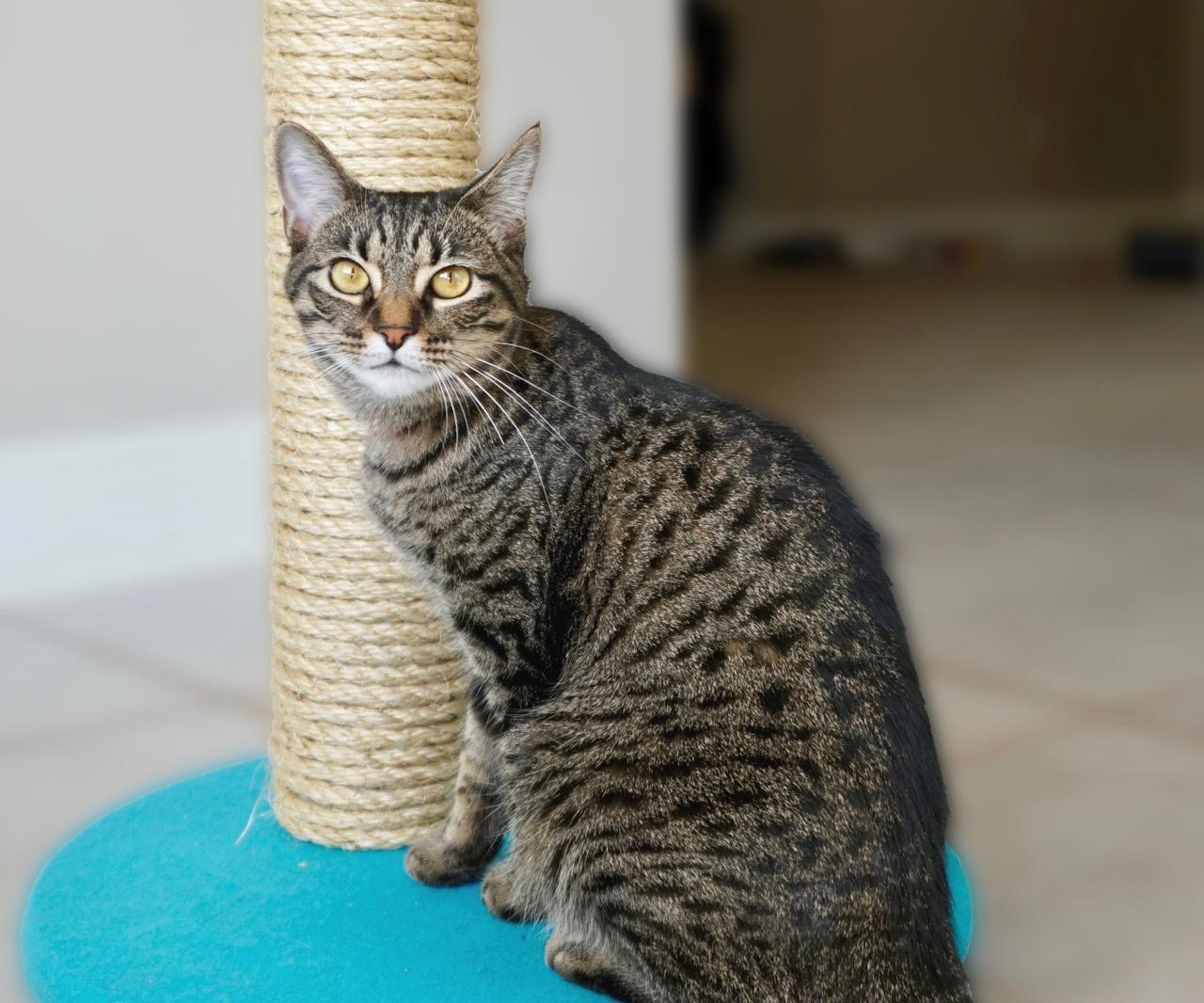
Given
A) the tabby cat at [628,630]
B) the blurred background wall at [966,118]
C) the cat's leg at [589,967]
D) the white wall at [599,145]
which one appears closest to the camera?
the tabby cat at [628,630]

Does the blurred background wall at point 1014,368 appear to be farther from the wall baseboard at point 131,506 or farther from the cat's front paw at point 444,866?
the wall baseboard at point 131,506

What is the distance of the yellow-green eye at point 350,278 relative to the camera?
1.31 meters

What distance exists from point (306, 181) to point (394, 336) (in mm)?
199

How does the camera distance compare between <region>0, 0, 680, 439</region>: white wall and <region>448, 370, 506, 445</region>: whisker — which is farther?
<region>0, 0, 680, 439</region>: white wall

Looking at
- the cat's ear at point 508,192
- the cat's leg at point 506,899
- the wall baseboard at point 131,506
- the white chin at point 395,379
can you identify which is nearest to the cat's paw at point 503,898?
the cat's leg at point 506,899

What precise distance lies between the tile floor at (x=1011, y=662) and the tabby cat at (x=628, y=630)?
446 mm

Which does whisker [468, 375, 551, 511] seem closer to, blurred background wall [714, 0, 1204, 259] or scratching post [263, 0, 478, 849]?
scratching post [263, 0, 478, 849]

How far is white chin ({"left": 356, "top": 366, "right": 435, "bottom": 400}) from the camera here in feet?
4.22

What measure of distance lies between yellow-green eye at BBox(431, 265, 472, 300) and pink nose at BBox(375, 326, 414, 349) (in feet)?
0.20

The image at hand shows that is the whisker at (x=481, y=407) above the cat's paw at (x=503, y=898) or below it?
above

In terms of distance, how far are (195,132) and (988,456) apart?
2.02m

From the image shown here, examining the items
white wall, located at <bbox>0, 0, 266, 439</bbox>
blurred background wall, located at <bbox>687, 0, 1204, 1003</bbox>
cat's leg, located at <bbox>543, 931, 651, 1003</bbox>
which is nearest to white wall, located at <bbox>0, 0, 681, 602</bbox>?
white wall, located at <bbox>0, 0, 266, 439</bbox>

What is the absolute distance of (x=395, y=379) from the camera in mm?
1291

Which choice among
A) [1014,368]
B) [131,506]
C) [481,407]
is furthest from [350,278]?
[1014,368]
